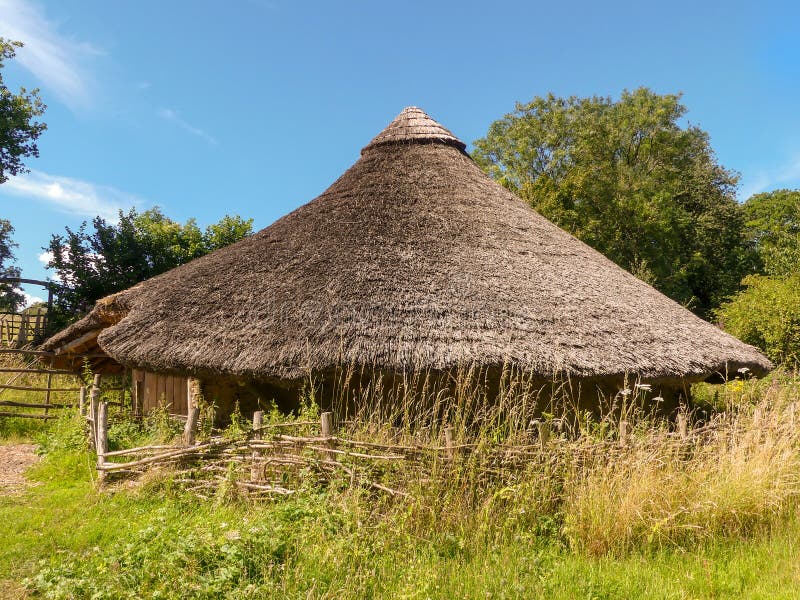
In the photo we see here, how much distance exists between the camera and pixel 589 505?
3578 mm

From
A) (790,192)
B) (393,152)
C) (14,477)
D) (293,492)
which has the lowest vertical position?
(14,477)

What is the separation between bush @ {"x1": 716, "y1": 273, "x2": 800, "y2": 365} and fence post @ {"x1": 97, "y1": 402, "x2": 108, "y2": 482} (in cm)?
1231

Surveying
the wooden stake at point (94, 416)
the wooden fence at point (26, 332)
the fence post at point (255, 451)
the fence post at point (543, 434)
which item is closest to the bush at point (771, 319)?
the fence post at point (543, 434)

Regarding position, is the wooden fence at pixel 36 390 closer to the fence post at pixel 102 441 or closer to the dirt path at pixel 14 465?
the dirt path at pixel 14 465

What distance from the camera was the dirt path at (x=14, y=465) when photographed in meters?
5.44

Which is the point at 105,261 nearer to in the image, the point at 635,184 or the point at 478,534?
the point at 478,534

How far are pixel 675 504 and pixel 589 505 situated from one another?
0.65 meters

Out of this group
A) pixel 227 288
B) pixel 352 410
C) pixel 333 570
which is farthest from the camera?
pixel 227 288

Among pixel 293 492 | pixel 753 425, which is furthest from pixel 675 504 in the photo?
pixel 293 492

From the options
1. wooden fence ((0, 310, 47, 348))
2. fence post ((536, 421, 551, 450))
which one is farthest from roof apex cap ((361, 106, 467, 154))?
wooden fence ((0, 310, 47, 348))

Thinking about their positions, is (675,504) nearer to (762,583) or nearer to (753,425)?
(762,583)

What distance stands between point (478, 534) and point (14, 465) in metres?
5.89

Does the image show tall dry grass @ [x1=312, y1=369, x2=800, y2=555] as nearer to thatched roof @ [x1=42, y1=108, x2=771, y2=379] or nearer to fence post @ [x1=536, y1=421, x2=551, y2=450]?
fence post @ [x1=536, y1=421, x2=551, y2=450]

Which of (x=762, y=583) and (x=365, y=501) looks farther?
(x=365, y=501)
